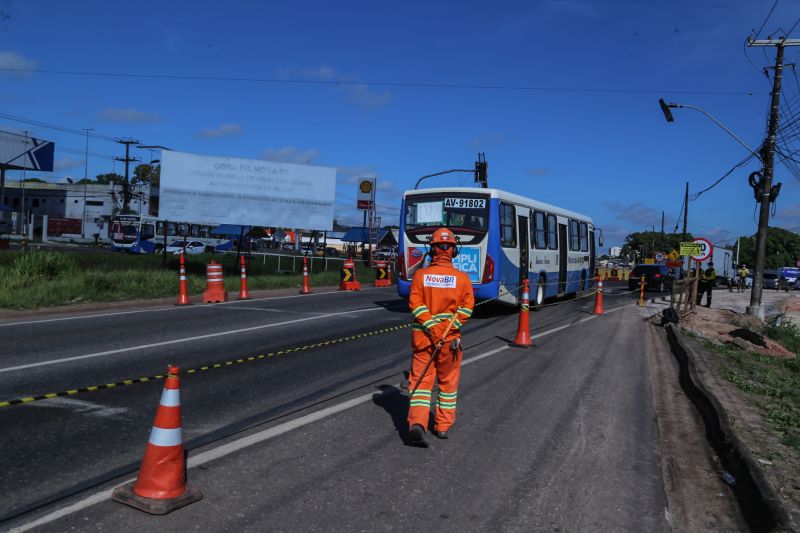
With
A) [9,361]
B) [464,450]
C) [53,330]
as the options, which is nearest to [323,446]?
[464,450]

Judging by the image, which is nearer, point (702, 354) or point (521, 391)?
point (521, 391)

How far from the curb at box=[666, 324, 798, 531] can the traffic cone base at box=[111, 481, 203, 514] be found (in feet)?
11.4

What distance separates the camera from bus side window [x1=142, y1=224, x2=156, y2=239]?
52.9m

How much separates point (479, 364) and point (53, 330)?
24.2 feet

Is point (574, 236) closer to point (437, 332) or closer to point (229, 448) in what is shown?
point (437, 332)

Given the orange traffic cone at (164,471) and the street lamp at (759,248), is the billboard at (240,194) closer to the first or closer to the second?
the street lamp at (759,248)

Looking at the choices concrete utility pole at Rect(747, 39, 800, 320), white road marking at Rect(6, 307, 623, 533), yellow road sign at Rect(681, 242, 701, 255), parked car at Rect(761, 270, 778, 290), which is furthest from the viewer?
parked car at Rect(761, 270, 778, 290)

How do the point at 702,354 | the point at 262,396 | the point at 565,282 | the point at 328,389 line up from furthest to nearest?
the point at 565,282
the point at 702,354
the point at 328,389
the point at 262,396

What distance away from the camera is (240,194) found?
27766mm

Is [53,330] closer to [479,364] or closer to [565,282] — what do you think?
[479,364]

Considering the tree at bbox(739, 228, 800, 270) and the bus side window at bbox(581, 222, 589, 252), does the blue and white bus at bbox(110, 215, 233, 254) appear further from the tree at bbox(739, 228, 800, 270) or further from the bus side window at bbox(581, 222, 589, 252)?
the tree at bbox(739, 228, 800, 270)

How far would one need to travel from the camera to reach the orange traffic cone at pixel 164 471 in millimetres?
3938

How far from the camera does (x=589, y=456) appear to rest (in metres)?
5.43

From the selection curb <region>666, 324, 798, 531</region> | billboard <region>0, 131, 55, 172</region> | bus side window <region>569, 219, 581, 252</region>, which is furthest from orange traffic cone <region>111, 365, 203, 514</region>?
billboard <region>0, 131, 55, 172</region>
